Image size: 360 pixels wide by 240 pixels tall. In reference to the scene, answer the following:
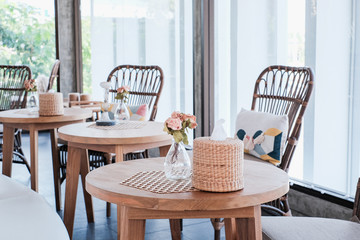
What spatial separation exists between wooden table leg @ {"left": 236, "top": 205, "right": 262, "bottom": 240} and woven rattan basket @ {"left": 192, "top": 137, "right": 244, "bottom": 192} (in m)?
0.10

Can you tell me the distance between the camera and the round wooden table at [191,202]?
134 centimetres

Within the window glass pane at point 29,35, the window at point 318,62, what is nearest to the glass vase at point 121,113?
the window at point 318,62

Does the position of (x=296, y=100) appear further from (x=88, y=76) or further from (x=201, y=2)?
(x=88, y=76)

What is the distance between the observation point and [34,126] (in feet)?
9.79

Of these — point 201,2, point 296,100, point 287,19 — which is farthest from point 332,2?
point 201,2

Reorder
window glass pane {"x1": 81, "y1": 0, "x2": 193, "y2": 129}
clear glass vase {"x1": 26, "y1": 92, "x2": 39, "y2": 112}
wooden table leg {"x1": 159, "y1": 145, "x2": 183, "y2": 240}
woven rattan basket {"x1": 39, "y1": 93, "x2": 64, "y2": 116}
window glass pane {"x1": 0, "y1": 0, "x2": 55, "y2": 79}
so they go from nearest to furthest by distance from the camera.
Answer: wooden table leg {"x1": 159, "y1": 145, "x2": 183, "y2": 240} < woven rattan basket {"x1": 39, "y1": 93, "x2": 64, "y2": 116} < clear glass vase {"x1": 26, "y1": 92, "x2": 39, "y2": 112} < window glass pane {"x1": 81, "y1": 0, "x2": 193, "y2": 129} < window glass pane {"x1": 0, "y1": 0, "x2": 55, "y2": 79}

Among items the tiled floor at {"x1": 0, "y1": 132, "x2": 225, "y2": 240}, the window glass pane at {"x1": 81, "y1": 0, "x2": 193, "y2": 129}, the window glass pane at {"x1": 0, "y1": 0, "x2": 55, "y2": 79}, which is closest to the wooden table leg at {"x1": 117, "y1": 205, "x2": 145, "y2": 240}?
the tiled floor at {"x1": 0, "y1": 132, "x2": 225, "y2": 240}

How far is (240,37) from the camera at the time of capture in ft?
11.6

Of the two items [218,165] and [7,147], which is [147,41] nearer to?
[7,147]

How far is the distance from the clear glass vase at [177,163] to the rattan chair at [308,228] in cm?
33

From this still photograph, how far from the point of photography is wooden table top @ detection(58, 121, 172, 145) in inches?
88.4

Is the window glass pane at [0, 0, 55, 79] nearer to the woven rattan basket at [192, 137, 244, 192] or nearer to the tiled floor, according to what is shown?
the tiled floor

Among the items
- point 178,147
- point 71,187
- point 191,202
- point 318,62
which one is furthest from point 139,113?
point 191,202

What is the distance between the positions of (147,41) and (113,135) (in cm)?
271
